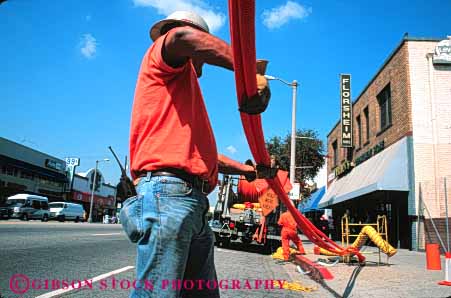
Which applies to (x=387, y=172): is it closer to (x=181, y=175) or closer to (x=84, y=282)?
(x=84, y=282)

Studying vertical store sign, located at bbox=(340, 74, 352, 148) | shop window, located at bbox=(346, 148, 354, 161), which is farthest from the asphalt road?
shop window, located at bbox=(346, 148, 354, 161)

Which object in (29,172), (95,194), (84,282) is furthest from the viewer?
(95,194)

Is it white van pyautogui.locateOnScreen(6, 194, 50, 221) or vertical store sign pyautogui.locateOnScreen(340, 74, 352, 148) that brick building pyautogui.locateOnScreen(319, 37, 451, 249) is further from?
white van pyautogui.locateOnScreen(6, 194, 50, 221)

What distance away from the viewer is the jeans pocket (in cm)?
193

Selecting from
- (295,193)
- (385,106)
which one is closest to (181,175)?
(295,193)

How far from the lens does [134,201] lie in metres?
2.02

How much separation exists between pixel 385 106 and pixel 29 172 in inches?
1704

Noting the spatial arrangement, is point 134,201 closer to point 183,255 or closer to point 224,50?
point 183,255

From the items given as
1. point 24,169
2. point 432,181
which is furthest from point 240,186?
point 24,169

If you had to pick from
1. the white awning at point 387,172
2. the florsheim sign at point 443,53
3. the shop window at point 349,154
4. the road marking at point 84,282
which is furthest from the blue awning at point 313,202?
the road marking at point 84,282

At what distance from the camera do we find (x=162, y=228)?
A: 6.13 ft

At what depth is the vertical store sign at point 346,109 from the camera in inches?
901

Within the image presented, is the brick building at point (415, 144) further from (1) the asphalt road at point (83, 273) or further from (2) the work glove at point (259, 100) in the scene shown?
(2) the work glove at point (259, 100)

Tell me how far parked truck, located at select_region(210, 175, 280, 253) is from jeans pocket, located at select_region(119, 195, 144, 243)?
12531 mm
